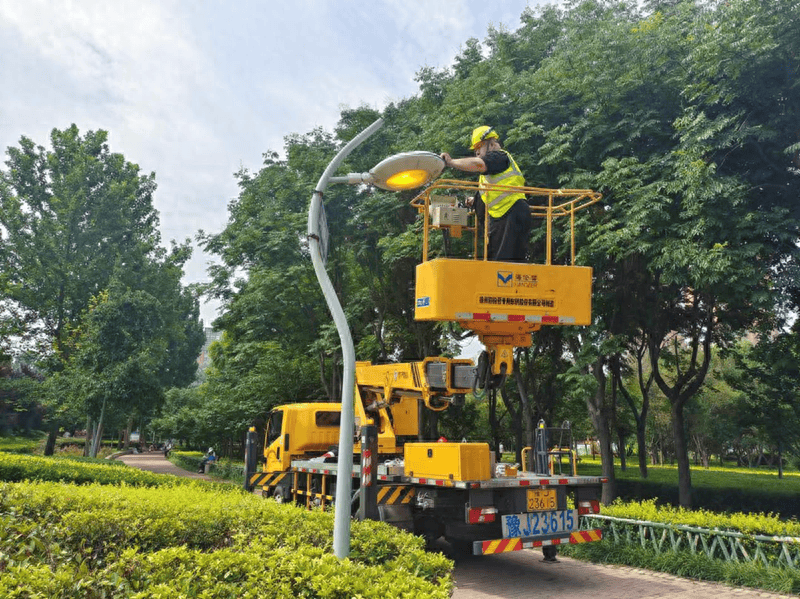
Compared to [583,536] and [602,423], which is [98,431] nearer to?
[602,423]

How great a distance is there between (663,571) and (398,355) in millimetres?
13189

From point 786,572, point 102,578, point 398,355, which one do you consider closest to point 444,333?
A: point 398,355

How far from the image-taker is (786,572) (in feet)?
24.8

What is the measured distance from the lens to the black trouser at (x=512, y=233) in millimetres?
7695

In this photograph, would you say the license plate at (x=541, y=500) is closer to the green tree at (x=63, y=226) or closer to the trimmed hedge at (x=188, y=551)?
the trimmed hedge at (x=188, y=551)

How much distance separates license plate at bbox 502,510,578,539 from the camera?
7.74m

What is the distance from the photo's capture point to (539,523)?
315 inches

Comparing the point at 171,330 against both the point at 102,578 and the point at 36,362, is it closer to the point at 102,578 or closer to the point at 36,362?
the point at 36,362

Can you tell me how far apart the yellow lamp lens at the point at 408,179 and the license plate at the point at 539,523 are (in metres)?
4.66

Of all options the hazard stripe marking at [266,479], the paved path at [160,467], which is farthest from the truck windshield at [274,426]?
the paved path at [160,467]

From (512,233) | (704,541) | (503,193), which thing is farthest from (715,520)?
(503,193)

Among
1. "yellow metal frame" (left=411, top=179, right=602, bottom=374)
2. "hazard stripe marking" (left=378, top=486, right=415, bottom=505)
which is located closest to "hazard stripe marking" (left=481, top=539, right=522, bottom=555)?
"hazard stripe marking" (left=378, top=486, right=415, bottom=505)

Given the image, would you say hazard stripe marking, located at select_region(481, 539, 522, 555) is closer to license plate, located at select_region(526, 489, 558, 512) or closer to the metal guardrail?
license plate, located at select_region(526, 489, 558, 512)

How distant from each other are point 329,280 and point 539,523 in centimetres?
487
